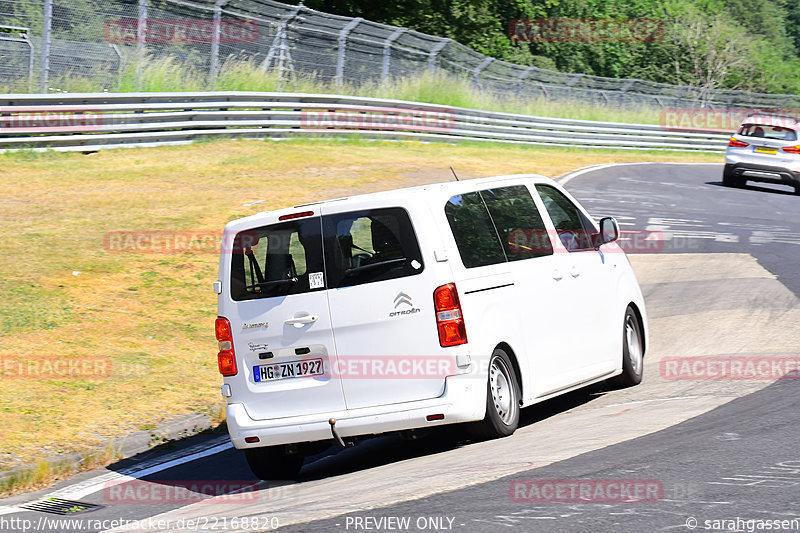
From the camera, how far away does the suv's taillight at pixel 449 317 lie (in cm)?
702

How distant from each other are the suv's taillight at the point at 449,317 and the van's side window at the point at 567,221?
73.6 inches

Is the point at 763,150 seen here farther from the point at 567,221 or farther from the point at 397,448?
the point at 397,448

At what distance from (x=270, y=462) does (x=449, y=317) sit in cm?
175

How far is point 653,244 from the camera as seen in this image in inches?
695

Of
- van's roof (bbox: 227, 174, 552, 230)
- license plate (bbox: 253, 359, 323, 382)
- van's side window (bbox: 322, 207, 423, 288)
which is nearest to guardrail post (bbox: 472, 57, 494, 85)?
van's roof (bbox: 227, 174, 552, 230)

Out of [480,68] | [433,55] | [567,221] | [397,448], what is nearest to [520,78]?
[480,68]

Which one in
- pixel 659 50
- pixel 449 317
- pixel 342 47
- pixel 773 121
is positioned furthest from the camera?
pixel 659 50

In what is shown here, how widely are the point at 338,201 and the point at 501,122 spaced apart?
2736 cm

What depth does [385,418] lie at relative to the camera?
705 cm

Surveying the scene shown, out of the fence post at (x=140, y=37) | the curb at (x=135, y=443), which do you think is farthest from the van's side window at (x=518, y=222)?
the fence post at (x=140, y=37)

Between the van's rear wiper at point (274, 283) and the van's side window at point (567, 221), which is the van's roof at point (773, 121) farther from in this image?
the van's rear wiper at point (274, 283)

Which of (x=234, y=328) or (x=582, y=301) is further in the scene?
(x=582, y=301)

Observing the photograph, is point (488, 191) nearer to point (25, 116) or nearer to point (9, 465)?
point (9, 465)

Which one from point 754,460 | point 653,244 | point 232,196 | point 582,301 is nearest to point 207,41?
point 232,196
